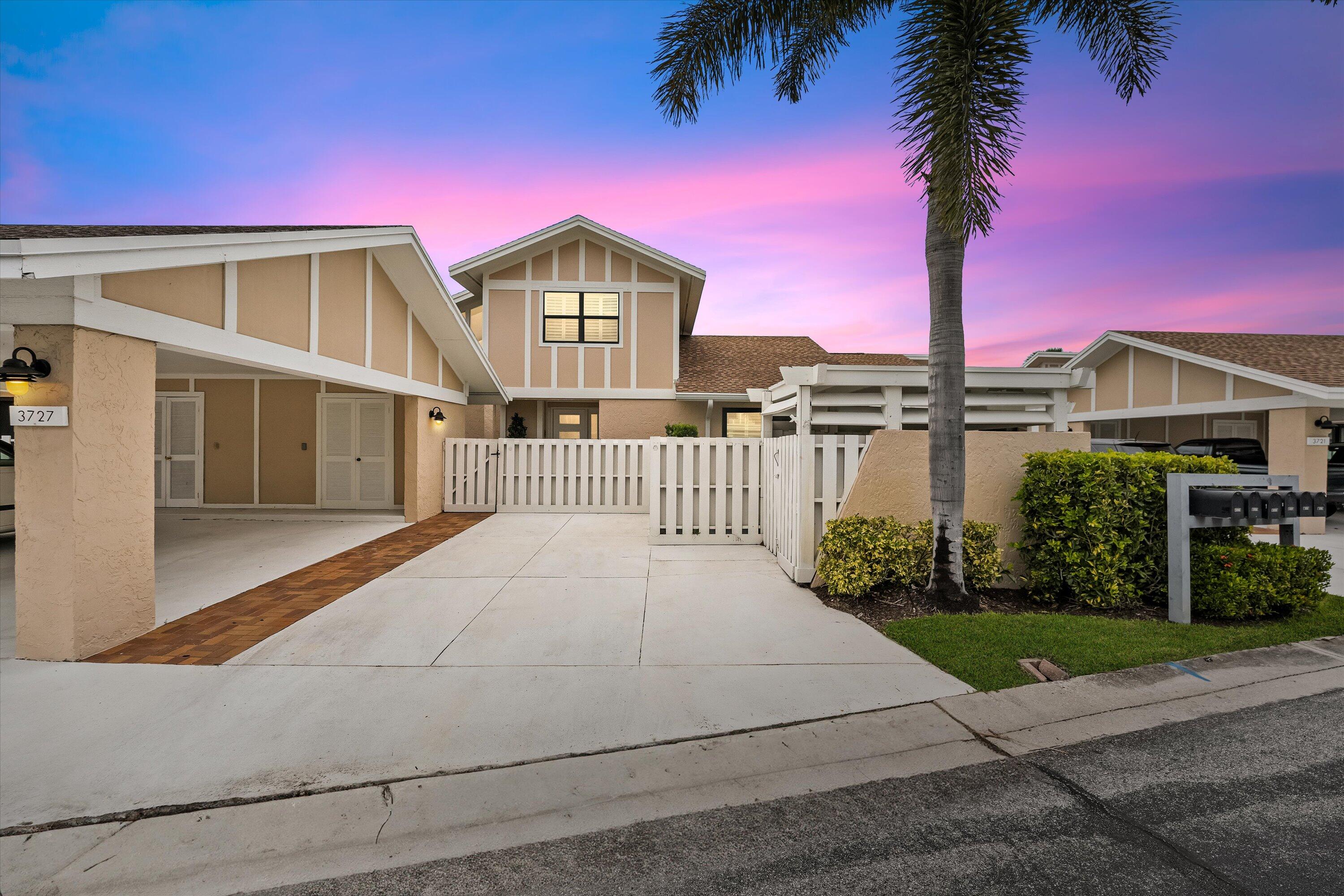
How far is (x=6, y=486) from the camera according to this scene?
7.50m

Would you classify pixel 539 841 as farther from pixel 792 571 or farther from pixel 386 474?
A: pixel 386 474

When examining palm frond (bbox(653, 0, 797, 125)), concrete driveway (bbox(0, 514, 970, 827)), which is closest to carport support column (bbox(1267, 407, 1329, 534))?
concrete driveway (bbox(0, 514, 970, 827))

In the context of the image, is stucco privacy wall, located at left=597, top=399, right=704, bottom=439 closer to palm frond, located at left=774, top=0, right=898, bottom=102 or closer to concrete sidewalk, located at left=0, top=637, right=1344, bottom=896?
palm frond, located at left=774, top=0, right=898, bottom=102

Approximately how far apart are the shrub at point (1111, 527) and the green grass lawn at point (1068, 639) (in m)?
0.41

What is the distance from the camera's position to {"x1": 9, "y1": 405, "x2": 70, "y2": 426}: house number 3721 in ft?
12.5

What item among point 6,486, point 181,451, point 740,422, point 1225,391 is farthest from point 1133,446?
point 181,451

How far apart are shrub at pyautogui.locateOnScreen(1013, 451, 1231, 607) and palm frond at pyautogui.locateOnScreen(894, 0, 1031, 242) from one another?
272cm

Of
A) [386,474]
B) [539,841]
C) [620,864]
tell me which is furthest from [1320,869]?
[386,474]

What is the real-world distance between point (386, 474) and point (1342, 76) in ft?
56.4

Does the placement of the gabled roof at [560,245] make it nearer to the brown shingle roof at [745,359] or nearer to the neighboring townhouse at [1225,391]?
the brown shingle roof at [745,359]

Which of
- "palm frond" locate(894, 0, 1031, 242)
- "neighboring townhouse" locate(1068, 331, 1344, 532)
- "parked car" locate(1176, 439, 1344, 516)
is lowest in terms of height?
"parked car" locate(1176, 439, 1344, 516)

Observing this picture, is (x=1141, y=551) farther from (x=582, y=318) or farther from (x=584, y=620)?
(x=582, y=318)

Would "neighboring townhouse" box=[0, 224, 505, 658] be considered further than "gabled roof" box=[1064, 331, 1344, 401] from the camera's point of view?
No

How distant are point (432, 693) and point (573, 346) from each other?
11.5 metres
